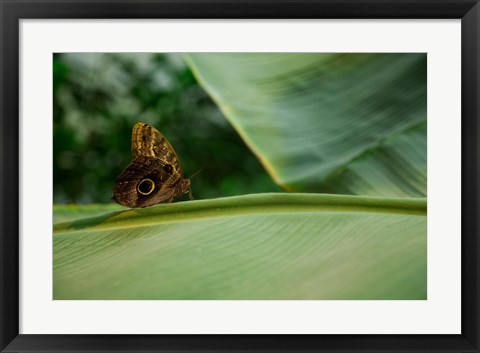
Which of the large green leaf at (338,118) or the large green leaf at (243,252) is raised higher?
→ the large green leaf at (338,118)

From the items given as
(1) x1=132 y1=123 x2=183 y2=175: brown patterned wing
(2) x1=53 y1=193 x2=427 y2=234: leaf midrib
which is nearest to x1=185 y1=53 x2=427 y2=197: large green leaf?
(2) x1=53 y1=193 x2=427 y2=234: leaf midrib

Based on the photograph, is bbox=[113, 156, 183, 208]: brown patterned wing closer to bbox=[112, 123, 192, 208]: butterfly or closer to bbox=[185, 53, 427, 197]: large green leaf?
bbox=[112, 123, 192, 208]: butterfly

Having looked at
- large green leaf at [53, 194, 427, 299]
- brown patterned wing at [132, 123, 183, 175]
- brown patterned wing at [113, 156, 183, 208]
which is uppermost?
brown patterned wing at [132, 123, 183, 175]

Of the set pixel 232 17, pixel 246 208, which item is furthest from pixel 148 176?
pixel 232 17

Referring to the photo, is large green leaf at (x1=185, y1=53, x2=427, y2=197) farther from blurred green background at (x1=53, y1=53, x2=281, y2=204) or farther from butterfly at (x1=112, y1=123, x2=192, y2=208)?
butterfly at (x1=112, y1=123, x2=192, y2=208)

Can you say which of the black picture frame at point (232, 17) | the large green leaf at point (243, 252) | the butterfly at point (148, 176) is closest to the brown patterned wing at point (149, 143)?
the butterfly at point (148, 176)

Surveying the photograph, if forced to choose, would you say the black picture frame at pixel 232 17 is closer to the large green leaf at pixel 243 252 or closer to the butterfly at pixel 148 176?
the large green leaf at pixel 243 252

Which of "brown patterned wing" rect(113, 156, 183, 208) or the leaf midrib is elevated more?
"brown patterned wing" rect(113, 156, 183, 208)
